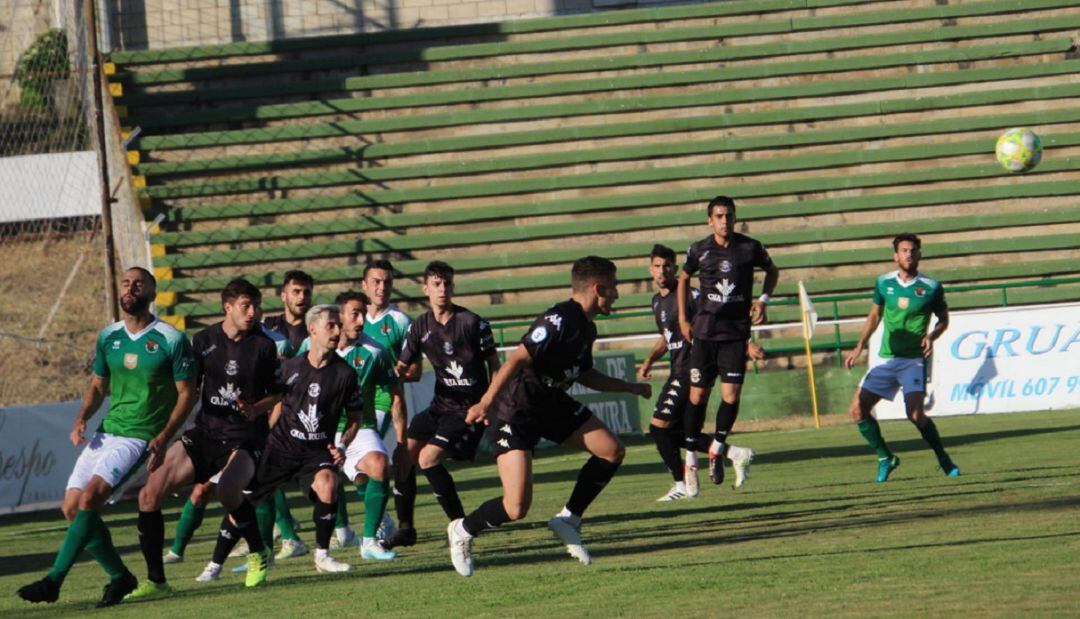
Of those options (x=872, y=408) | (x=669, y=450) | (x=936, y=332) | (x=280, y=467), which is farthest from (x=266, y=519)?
(x=936, y=332)

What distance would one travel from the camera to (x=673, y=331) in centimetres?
1502

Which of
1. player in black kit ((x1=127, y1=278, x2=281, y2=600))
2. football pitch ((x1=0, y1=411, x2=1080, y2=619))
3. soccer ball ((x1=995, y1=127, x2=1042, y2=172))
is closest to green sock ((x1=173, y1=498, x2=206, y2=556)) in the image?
football pitch ((x1=0, y1=411, x2=1080, y2=619))

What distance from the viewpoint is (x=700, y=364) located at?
1433 cm

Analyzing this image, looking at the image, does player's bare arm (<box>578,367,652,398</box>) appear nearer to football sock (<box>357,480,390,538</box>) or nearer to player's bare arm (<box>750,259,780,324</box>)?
football sock (<box>357,480,390,538</box>)

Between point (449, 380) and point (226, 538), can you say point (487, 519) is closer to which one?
point (226, 538)

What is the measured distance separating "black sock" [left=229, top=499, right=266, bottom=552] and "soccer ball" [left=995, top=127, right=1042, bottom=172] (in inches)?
523

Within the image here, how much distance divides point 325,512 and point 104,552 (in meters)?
1.44

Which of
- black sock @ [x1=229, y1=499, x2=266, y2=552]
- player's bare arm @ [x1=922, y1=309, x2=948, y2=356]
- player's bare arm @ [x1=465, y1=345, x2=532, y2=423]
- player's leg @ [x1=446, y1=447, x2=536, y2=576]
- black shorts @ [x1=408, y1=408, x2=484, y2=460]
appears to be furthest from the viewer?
player's bare arm @ [x1=922, y1=309, x2=948, y2=356]

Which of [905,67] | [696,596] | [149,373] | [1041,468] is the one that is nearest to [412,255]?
[905,67]

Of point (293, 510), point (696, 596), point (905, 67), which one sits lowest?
point (293, 510)

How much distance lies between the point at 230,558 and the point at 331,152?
1545 cm

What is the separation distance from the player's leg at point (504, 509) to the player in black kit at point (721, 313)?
4907 mm

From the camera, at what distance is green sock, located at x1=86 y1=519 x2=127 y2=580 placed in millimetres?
9477

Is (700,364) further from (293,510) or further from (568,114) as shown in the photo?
(568,114)
